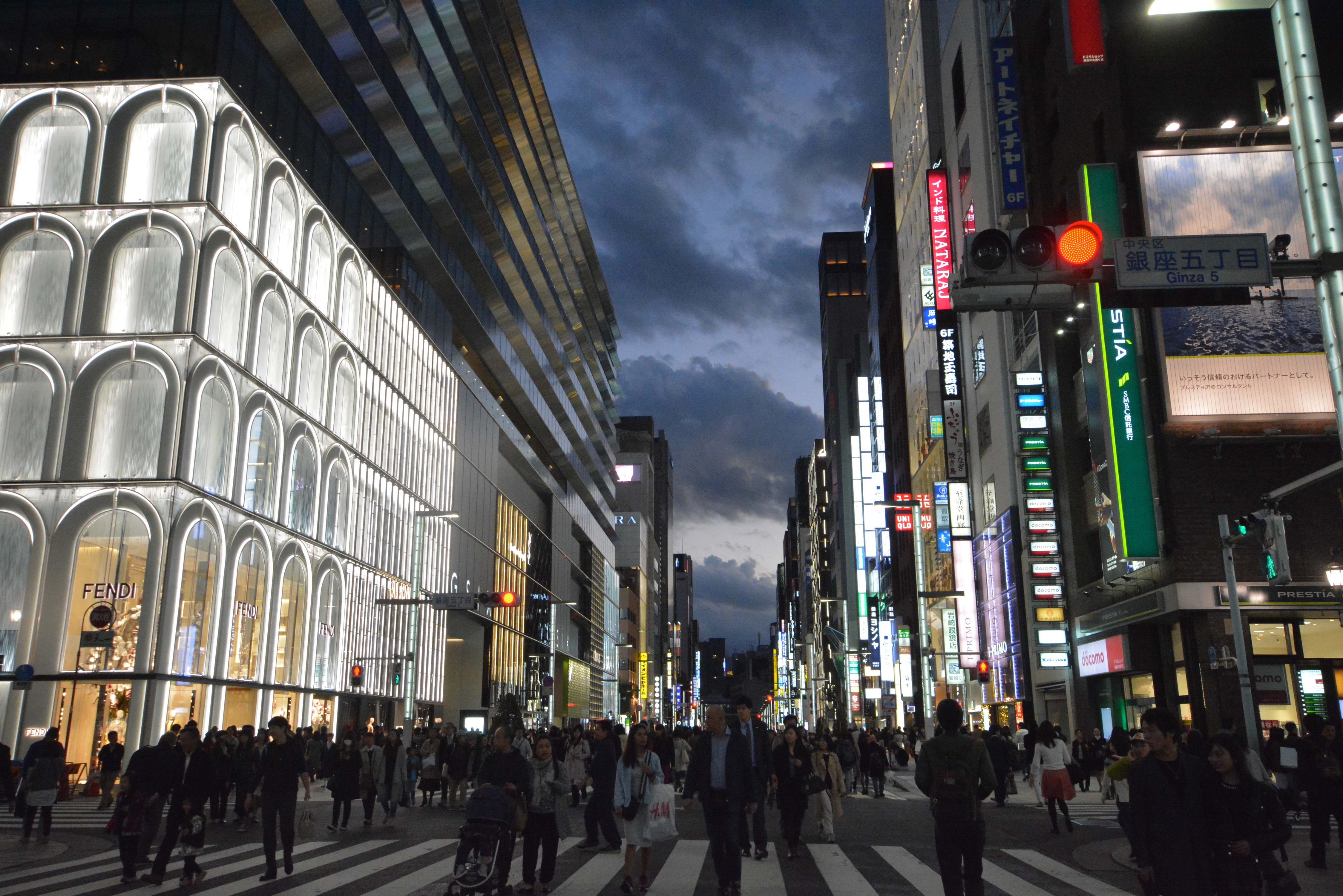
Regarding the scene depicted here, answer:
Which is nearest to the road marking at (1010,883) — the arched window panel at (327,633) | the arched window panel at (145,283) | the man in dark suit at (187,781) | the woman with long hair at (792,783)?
the woman with long hair at (792,783)

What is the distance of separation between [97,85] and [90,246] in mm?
4840

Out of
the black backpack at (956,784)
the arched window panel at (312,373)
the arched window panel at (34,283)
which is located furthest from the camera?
the arched window panel at (312,373)

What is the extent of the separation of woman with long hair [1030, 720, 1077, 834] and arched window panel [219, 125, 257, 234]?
990 inches

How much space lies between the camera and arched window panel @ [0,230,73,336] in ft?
93.6

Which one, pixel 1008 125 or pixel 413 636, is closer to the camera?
pixel 413 636

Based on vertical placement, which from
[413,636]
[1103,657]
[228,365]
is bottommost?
[1103,657]

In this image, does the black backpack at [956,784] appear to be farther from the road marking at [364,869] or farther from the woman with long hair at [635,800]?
the road marking at [364,869]

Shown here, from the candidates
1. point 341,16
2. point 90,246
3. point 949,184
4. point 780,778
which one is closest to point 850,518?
point 949,184

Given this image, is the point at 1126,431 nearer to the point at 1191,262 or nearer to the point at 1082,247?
the point at 1191,262

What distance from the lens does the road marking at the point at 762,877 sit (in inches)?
442

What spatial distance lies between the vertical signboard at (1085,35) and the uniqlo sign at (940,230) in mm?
14043

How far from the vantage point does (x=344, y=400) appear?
39062 millimetres

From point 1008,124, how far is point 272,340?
26.2 m

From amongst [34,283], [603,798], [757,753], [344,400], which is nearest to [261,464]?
[344,400]
